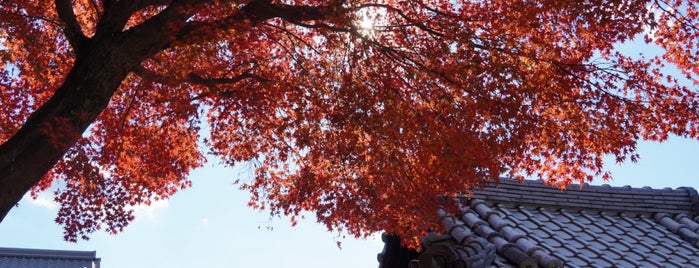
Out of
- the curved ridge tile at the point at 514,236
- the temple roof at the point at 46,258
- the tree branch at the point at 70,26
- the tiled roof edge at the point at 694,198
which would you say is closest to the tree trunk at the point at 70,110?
the tree branch at the point at 70,26

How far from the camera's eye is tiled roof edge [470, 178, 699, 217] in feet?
35.9

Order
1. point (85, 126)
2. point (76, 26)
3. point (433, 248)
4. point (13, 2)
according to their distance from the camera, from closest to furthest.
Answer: point (85, 126) → point (76, 26) → point (433, 248) → point (13, 2)

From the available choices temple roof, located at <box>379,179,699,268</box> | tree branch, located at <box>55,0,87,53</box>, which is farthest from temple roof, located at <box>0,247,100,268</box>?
tree branch, located at <box>55,0,87,53</box>

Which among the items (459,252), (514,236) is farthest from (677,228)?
(459,252)

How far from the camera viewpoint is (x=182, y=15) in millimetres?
8164

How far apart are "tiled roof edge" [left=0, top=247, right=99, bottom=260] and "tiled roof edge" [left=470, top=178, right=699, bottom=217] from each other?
1223cm

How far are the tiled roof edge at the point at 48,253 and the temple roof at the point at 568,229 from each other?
10769 mm

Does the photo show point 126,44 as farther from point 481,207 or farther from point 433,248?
point 481,207

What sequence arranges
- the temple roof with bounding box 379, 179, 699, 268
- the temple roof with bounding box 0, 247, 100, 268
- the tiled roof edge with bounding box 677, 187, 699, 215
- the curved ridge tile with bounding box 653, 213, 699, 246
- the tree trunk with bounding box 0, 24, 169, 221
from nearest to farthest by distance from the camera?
the tree trunk with bounding box 0, 24, 169, 221, the temple roof with bounding box 379, 179, 699, 268, the curved ridge tile with bounding box 653, 213, 699, 246, the tiled roof edge with bounding box 677, 187, 699, 215, the temple roof with bounding box 0, 247, 100, 268

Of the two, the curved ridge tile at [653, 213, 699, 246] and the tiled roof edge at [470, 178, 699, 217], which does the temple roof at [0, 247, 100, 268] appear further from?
the curved ridge tile at [653, 213, 699, 246]

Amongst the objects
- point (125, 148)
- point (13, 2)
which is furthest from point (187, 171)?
point (13, 2)

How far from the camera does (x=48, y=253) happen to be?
18.9 m

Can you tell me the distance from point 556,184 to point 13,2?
789 centimetres

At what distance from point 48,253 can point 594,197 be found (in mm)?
13690
